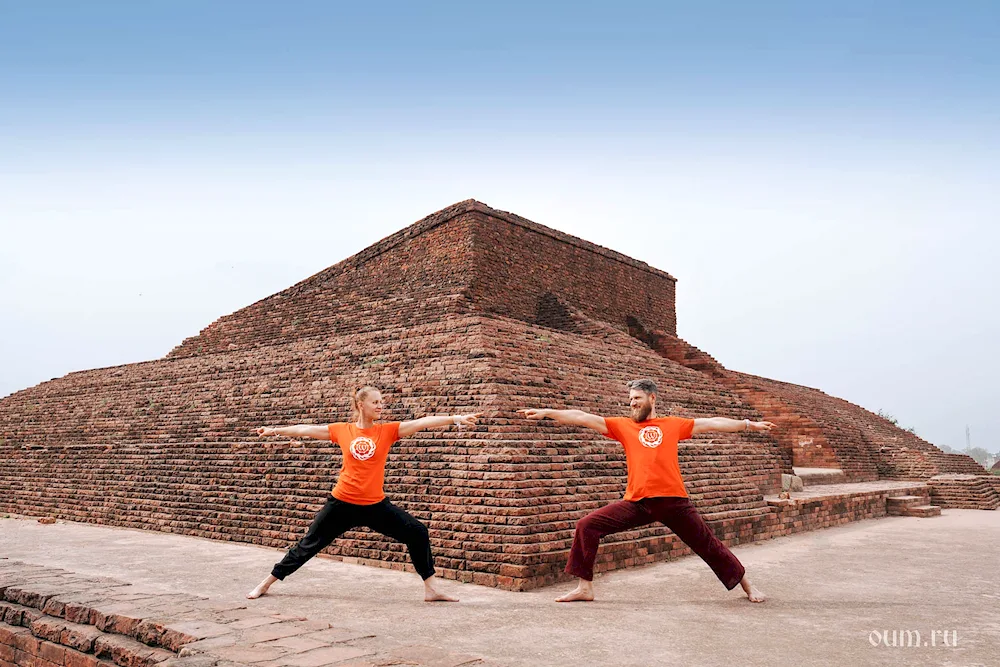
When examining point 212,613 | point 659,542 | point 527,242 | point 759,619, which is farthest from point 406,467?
point 527,242

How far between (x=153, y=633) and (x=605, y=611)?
2.43 metres

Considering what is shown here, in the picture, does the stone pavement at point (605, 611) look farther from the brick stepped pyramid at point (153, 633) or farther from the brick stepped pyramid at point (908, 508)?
the brick stepped pyramid at point (908, 508)

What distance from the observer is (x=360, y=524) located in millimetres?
4348

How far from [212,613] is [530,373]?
14.0 ft

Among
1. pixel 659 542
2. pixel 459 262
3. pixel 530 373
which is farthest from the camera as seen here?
pixel 459 262

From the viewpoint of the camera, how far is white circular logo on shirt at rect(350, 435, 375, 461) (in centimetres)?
436

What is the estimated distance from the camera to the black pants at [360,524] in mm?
4359

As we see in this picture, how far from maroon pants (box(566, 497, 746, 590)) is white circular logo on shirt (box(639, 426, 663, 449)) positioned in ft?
→ 1.05

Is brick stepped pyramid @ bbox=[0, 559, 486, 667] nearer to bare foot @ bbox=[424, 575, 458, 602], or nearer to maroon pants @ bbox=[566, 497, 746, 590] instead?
bare foot @ bbox=[424, 575, 458, 602]

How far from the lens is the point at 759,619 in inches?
161

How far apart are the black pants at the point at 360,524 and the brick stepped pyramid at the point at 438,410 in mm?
989

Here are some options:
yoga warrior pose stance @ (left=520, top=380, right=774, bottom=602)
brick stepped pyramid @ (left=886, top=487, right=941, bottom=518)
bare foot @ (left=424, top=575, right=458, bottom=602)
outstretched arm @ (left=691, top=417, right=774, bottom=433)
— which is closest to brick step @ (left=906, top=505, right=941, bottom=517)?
brick stepped pyramid @ (left=886, top=487, right=941, bottom=518)

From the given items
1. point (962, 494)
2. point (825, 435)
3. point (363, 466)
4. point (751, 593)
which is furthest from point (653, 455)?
point (825, 435)

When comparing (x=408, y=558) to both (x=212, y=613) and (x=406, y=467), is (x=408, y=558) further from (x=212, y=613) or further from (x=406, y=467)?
(x=212, y=613)
